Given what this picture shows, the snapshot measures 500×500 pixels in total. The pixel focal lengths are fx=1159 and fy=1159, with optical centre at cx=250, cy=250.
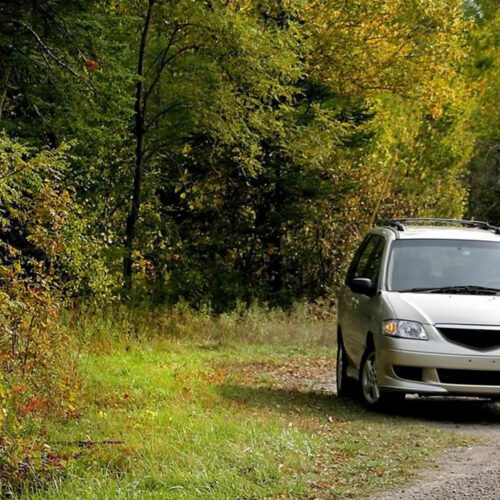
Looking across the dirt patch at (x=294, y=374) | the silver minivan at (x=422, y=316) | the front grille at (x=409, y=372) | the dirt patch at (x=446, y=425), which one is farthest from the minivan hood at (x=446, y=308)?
the dirt patch at (x=294, y=374)

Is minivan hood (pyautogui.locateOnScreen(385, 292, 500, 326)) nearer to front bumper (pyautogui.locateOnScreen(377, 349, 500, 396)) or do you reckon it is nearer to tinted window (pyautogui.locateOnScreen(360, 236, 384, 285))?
front bumper (pyautogui.locateOnScreen(377, 349, 500, 396))

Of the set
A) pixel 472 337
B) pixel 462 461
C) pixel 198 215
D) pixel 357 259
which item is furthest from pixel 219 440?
pixel 198 215

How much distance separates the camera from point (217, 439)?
9.87 meters

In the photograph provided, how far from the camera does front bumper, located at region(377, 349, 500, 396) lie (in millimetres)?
11773

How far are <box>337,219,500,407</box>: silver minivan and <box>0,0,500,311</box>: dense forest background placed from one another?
4311 mm

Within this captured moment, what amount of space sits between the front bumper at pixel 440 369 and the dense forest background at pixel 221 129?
540 cm

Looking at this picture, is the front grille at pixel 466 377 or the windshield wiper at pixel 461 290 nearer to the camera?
the front grille at pixel 466 377

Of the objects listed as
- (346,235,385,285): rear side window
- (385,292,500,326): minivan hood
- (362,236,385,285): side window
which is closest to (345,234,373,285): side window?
(346,235,385,285): rear side window

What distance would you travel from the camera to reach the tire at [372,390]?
12352 millimetres

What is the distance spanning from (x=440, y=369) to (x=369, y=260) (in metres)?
2.49

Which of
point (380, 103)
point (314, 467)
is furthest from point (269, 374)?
point (380, 103)

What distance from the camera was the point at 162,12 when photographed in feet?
72.8

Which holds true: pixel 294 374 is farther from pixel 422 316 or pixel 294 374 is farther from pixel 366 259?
pixel 422 316

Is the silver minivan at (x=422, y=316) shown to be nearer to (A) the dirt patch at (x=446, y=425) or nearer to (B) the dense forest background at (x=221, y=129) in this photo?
(A) the dirt patch at (x=446, y=425)
